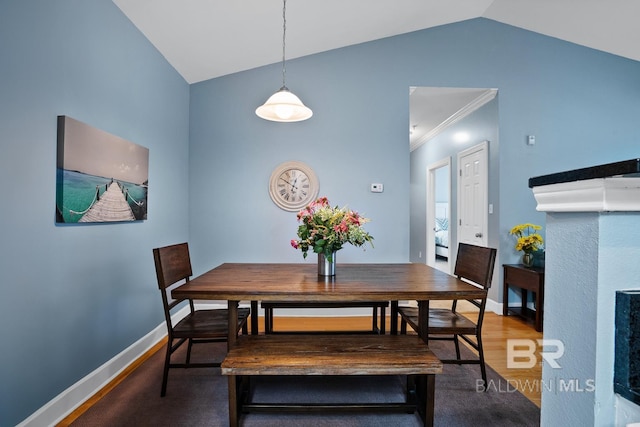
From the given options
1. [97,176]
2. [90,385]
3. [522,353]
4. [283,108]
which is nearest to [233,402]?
[90,385]

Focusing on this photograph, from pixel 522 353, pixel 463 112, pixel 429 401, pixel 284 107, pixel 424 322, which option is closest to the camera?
pixel 429 401

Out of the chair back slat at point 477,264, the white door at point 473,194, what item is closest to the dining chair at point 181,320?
the chair back slat at point 477,264

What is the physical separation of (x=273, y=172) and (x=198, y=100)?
1.15 m

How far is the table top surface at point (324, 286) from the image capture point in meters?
1.69

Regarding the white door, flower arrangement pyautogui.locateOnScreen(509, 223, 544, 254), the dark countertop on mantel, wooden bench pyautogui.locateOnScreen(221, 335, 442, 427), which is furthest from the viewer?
the white door

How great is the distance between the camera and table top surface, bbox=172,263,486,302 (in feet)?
5.56

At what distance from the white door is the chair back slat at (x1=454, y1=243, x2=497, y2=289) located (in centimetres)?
179

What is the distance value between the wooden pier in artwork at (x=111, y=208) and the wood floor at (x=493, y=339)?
3.60 ft

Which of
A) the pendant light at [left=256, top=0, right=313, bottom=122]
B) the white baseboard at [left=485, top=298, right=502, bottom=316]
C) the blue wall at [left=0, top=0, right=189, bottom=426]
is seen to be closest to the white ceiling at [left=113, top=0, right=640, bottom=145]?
the blue wall at [left=0, top=0, right=189, bottom=426]

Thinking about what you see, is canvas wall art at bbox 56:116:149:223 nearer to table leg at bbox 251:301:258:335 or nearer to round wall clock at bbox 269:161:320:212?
table leg at bbox 251:301:258:335

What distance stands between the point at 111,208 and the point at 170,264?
0.57 meters

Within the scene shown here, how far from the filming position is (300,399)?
2.01 metres

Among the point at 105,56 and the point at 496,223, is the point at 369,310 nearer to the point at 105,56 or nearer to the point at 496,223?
the point at 496,223

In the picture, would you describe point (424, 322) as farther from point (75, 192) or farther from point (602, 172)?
point (75, 192)
